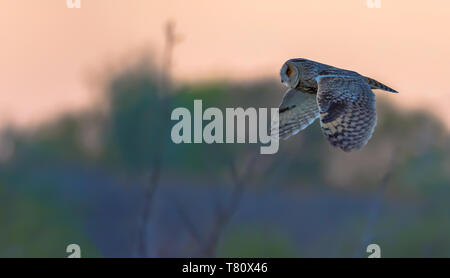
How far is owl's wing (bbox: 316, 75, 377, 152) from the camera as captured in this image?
14.8 feet

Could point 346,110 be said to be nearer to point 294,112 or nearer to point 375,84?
point 375,84

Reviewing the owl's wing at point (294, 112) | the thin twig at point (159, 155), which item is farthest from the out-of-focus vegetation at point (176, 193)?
the thin twig at point (159, 155)

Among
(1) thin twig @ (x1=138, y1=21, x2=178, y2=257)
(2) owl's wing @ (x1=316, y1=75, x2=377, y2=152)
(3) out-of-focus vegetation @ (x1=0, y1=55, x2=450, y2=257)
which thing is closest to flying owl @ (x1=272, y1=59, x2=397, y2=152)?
(2) owl's wing @ (x1=316, y1=75, x2=377, y2=152)

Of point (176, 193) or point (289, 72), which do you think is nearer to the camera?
point (289, 72)

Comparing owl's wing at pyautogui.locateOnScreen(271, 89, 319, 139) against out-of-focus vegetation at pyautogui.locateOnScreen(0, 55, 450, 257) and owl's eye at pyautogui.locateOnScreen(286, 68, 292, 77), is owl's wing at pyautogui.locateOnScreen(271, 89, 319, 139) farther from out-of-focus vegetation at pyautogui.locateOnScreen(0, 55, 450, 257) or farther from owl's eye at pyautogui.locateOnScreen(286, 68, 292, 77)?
out-of-focus vegetation at pyautogui.locateOnScreen(0, 55, 450, 257)

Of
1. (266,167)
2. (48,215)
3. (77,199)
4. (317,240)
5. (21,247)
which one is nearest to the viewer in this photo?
(266,167)

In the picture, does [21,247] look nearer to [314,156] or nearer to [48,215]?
[48,215]

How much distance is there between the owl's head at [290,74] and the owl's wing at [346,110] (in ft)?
0.70

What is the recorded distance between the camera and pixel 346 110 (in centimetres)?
464

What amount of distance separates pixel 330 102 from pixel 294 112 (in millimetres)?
569

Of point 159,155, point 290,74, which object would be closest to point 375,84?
point 290,74
